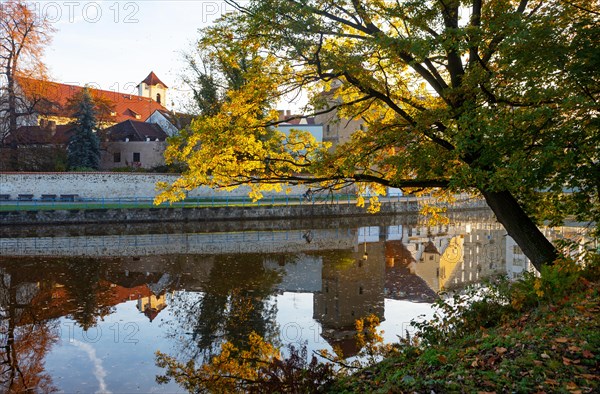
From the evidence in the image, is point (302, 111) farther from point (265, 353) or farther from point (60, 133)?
point (60, 133)

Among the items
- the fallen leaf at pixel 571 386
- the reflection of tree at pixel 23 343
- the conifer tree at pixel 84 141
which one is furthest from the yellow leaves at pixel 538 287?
the conifer tree at pixel 84 141

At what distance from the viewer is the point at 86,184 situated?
114 ft

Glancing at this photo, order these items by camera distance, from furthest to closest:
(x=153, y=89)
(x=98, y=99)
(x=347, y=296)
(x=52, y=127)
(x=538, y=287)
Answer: (x=153, y=89) → (x=98, y=99) → (x=52, y=127) → (x=347, y=296) → (x=538, y=287)

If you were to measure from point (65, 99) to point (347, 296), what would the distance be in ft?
172

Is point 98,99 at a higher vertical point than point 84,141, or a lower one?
higher

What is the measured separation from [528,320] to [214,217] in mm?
26493

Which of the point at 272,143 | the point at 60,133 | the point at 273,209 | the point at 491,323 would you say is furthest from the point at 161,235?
the point at 60,133

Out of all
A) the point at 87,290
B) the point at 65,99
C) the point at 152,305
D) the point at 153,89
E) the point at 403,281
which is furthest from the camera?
the point at 153,89

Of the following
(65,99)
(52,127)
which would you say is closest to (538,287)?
(52,127)

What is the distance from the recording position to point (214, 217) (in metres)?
31.6

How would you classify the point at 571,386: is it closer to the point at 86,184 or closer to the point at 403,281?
the point at 403,281

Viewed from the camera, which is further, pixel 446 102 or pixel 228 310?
pixel 228 310

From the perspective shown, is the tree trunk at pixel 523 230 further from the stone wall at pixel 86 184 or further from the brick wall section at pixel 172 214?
the stone wall at pixel 86 184

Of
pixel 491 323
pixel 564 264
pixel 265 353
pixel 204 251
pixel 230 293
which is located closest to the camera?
pixel 564 264
